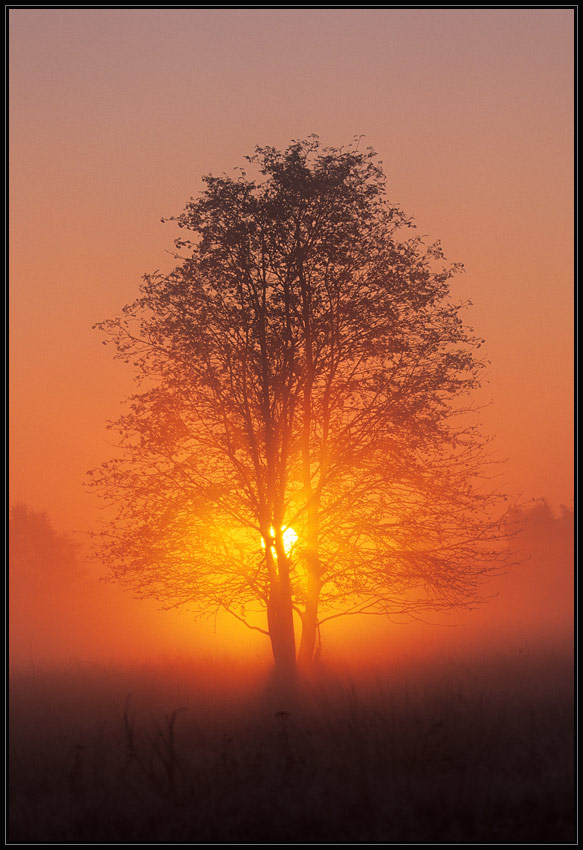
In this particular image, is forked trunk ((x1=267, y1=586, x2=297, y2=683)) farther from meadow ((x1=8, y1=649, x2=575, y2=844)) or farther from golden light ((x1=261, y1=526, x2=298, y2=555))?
meadow ((x1=8, y1=649, x2=575, y2=844))

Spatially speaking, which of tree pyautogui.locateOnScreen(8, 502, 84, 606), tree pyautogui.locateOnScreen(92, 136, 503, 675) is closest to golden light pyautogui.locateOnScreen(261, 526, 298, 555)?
tree pyautogui.locateOnScreen(92, 136, 503, 675)

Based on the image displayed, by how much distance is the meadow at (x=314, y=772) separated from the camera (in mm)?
10211

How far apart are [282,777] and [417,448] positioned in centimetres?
1129

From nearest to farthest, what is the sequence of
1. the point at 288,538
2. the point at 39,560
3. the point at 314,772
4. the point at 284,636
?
the point at 314,772 < the point at 284,636 < the point at 288,538 < the point at 39,560

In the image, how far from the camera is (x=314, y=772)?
1158 cm

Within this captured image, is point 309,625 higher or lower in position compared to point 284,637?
higher

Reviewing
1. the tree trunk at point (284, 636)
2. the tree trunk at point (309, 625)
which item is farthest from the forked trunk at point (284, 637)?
the tree trunk at point (309, 625)

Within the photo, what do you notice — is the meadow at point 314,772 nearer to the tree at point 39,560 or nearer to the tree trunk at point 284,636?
the tree trunk at point 284,636

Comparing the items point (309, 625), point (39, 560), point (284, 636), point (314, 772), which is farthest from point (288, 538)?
point (39, 560)

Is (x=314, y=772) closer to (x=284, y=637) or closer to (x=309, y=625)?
(x=284, y=637)

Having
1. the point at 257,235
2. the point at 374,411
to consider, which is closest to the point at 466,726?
the point at 374,411

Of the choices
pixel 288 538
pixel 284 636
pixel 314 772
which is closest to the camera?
pixel 314 772

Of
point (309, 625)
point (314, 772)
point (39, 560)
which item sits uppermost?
point (309, 625)

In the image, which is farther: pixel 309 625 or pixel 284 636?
pixel 309 625
